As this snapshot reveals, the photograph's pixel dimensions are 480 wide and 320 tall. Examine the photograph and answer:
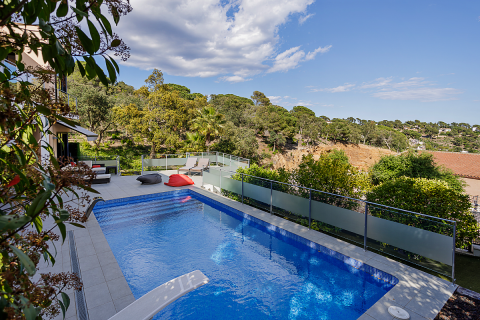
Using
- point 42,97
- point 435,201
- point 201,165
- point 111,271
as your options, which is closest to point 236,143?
point 201,165

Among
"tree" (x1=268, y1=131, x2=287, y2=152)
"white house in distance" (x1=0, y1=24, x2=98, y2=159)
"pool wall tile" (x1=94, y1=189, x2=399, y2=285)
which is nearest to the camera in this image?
"white house in distance" (x1=0, y1=24, x2=98, y2=159)

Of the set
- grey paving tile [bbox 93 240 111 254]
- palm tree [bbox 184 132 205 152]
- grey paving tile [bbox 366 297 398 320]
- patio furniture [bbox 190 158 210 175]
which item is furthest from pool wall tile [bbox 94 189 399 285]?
palm tree [bbox 184 132 205 152]

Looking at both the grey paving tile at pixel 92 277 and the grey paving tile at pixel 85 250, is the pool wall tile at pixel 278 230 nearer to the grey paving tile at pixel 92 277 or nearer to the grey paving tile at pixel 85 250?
the grey paving tile at pixel 85 250

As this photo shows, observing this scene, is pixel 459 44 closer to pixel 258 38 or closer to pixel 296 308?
pixel 258 38

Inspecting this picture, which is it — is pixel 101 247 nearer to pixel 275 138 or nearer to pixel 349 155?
pixel 275 138

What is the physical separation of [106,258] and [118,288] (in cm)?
120

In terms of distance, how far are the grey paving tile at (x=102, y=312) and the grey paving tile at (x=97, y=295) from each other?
0.08 metres

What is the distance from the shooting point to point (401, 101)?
3423 inches

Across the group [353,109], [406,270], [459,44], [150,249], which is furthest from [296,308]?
[353,109]

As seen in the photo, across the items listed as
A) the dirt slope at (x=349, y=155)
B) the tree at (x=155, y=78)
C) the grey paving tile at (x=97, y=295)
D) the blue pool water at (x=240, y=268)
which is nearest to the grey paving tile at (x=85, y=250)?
the blue pool water at (x=240, y=268)

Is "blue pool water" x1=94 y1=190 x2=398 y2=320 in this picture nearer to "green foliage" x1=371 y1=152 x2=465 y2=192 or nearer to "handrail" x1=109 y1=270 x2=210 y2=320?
"handrail" x1=109 y1=270 x2=210 y2=320

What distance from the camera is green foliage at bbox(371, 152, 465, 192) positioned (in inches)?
584

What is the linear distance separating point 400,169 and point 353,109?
68.3 m

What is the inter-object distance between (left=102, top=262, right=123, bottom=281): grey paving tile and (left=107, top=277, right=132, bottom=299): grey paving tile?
131 millimetres
